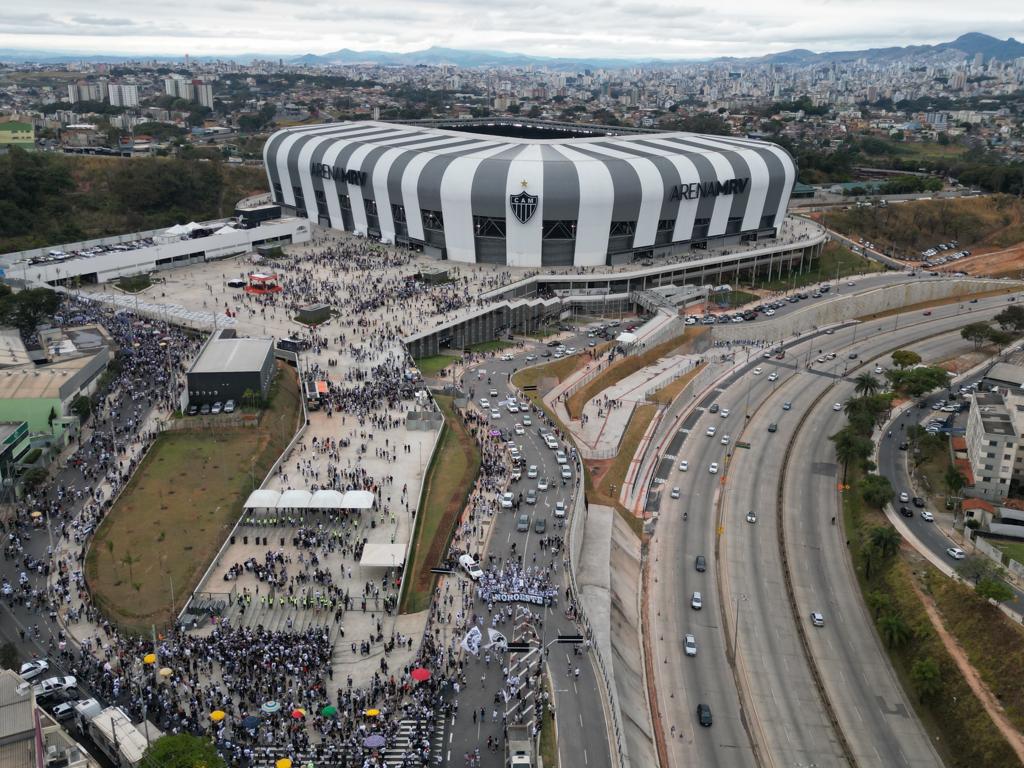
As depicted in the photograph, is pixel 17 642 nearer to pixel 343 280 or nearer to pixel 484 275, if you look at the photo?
pixel 343 280

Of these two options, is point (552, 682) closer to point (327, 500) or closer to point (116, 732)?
point (116, 732)

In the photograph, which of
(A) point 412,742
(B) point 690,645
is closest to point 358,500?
(A) point 412,742

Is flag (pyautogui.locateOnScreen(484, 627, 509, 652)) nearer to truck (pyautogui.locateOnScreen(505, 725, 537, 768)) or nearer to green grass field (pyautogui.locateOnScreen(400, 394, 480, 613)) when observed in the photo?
green grass field (pyautogui.locateOnScreen(400, 394, 480, 613))

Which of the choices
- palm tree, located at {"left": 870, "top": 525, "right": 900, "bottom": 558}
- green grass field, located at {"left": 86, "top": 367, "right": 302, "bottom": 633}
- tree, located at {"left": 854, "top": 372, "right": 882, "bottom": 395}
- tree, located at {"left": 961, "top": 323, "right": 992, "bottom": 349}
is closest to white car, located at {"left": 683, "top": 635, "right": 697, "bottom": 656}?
palm tree, located at {"left": 870, "top": 525, "right": 900, "bottom": 558}

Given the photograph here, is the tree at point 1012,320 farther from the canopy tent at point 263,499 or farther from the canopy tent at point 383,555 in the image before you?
the canopy tent at point 263,499

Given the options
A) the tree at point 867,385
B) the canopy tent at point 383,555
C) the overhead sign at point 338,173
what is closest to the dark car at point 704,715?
the canopy tent at point 383,555

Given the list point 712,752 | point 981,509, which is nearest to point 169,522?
point 712,752
